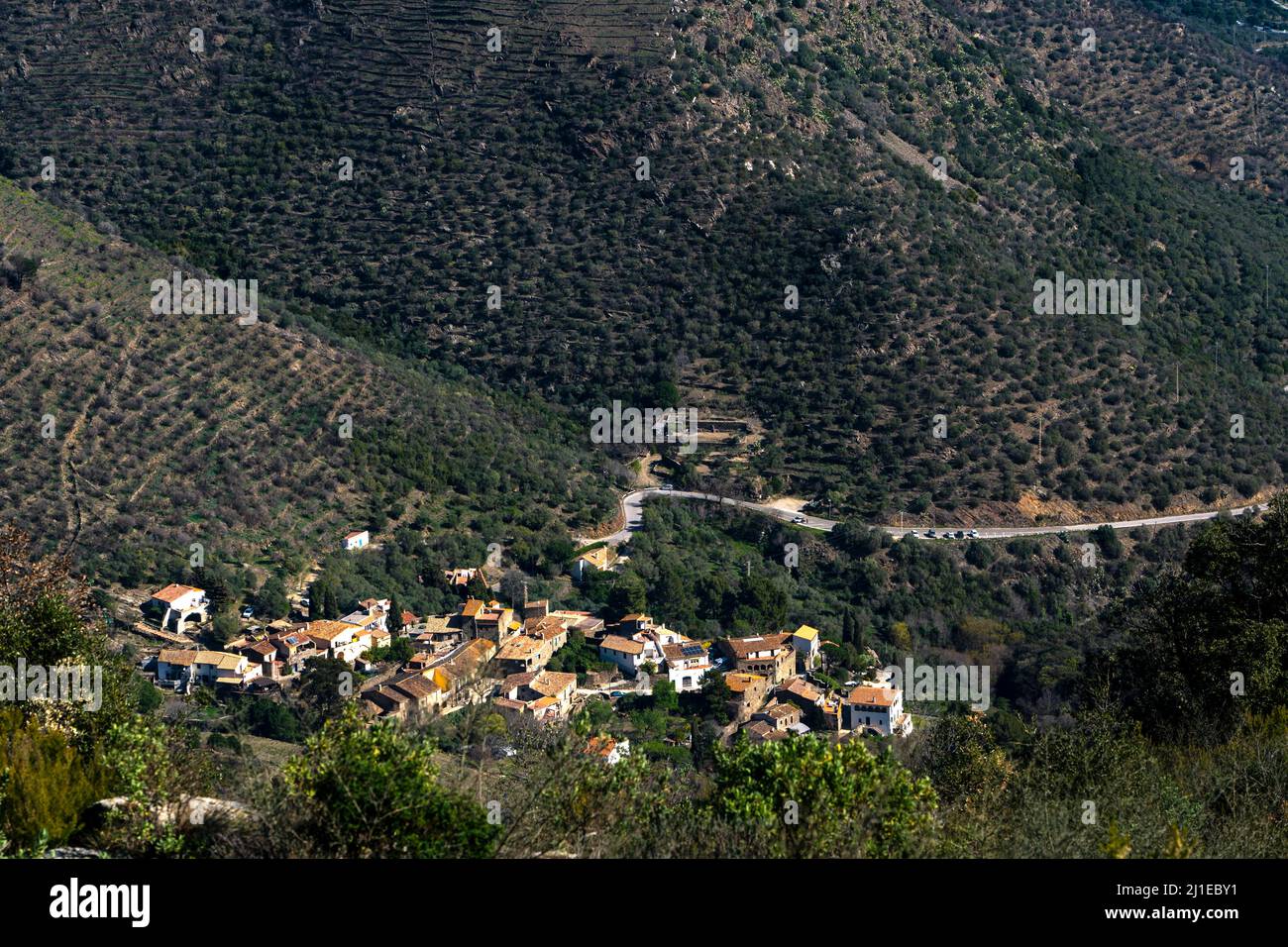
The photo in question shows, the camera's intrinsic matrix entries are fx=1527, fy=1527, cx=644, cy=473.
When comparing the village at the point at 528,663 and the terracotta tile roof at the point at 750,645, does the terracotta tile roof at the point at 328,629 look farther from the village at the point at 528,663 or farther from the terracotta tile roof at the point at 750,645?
the terracotta tile roof at the point at 750,645

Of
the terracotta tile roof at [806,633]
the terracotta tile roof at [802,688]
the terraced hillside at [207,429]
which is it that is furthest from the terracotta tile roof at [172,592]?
the terracotta tile roof at [806,633]

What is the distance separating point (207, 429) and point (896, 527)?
56.4 feet

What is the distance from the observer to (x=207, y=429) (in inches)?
1417

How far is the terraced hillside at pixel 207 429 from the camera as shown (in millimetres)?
32938

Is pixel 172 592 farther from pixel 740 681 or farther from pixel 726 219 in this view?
pixel 726 219

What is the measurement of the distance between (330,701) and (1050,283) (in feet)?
92.8

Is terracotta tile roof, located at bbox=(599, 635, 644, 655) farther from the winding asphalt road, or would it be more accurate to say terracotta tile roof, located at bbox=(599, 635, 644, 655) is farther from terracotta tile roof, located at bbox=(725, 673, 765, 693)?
the winding asphalt road

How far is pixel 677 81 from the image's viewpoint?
155 feet

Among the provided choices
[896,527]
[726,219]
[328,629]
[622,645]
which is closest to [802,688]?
[622,645]

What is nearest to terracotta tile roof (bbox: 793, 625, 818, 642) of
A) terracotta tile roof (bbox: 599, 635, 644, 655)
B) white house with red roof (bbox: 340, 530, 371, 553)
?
terracotta tile roof (bbox: 599, 635, 644, 655)

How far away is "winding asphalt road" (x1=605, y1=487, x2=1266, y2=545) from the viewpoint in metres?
38.8

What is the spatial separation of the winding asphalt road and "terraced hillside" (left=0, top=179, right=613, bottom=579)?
94 centimetres

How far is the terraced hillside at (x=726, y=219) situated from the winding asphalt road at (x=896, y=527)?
0.56 m
